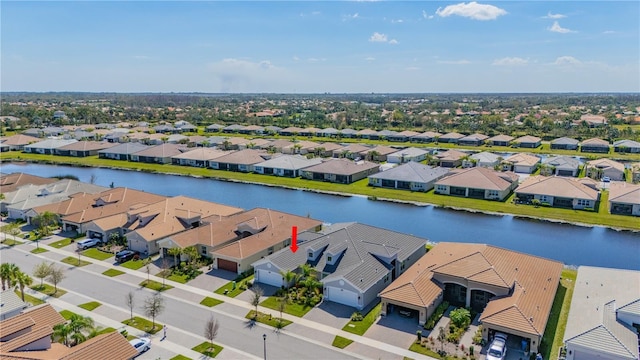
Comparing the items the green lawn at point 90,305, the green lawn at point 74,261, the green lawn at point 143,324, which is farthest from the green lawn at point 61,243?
the green lawn at point 143,324

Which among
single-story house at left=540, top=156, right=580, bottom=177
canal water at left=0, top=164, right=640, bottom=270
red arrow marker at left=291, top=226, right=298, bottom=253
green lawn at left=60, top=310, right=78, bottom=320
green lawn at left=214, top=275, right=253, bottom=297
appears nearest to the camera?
green lawn at left=60, top=310, right=78, bottom=320

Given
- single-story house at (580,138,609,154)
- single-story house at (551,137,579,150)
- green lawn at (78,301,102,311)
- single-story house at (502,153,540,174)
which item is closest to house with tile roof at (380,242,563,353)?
green lawn at (78,301,102,311)

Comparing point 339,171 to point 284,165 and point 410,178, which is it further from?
point 410,178

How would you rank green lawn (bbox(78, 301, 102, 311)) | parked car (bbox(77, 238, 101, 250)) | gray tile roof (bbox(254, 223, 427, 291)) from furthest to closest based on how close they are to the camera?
parked car (bbox(77, 238, 101, 250)) → gray tile roof (bbox(254, 223, 427, 291)) → green lawn (bbox(78, 301, 102, 311))

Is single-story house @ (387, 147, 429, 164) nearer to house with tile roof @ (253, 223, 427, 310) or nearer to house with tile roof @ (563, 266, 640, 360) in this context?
house with tile roof @ (253, 223, 427, 310)

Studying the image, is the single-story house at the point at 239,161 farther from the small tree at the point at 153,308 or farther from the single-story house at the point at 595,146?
the single-story house at the point at 595,146
